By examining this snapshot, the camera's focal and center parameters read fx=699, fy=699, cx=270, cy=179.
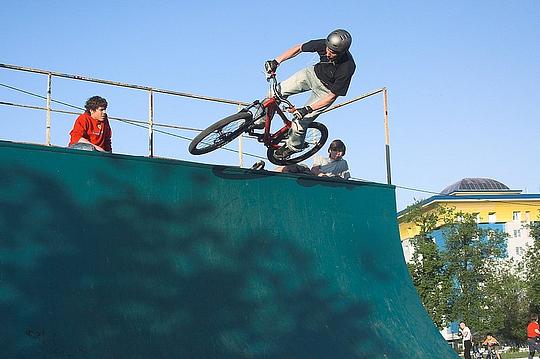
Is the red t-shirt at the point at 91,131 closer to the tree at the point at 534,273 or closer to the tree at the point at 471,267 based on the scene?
the tree at the point at 471,267

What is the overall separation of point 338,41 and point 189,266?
2974 millimetres

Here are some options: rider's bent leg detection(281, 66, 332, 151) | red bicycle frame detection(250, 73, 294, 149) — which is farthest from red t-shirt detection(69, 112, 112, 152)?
rider's bent leg detection(281, 66, 332, 151)

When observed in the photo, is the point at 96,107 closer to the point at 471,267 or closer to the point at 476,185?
the point at 471,267

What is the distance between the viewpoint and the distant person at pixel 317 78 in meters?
7.90

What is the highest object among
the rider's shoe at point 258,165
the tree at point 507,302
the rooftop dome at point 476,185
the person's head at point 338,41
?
the rooftop dome at point 476,185

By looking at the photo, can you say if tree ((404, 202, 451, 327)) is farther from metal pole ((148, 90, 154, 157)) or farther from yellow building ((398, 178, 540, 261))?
metal pole ((148, 90, 154, 157))

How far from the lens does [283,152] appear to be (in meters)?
8.55

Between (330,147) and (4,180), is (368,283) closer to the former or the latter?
(330,147)

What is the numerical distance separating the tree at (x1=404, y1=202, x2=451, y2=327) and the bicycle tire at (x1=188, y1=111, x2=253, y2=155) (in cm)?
3128

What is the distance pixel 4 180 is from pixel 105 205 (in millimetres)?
1043

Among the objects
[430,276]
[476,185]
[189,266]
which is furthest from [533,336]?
[476,185]

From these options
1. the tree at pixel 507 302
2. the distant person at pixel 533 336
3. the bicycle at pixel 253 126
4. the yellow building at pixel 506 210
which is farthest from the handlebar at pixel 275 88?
the yellow building at pixel 506 210

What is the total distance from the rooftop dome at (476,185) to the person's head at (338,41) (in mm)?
64122

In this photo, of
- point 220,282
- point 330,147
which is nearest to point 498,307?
point 330,147
